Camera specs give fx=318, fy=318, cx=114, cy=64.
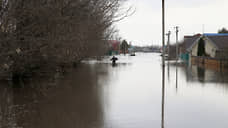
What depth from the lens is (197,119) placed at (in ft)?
28.6

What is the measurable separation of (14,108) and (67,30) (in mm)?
3825

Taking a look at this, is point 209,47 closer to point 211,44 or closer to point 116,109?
point 211,44

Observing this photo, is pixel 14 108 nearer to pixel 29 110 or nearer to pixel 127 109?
pixel 29 110

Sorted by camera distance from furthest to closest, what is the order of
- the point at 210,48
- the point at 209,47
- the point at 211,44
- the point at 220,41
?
the point at 209,47 < the point at 210,48 < the point at 211,44 < the point at 220,41

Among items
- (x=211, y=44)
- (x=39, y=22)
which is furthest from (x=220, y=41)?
(x=39, y=22)

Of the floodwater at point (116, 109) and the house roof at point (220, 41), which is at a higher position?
the house roof at point (220, 41)

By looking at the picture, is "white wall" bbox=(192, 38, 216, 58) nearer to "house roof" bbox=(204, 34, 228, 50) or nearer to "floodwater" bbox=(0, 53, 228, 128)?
"house roof" bbox=(204, 34, 228, 50)

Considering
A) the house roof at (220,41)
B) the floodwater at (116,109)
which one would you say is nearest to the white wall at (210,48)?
the house roof at (220,41)

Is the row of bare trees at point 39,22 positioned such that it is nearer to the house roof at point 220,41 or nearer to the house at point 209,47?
the house at point 209,47

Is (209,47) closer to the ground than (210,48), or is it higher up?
higher up

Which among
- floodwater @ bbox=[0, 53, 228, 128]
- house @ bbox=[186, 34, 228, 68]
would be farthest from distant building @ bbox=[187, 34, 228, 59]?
floodwater @ bbox=[0, 53, 228, 128]

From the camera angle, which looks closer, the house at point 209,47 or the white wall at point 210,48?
the house at point 209,47

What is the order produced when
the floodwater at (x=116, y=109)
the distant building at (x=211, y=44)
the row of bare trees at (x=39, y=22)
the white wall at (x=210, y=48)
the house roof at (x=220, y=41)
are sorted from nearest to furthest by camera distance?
the floodwater at (x=116, y=109), the row of bare trees at (x=39, y=22), the house roof at (x=220, y=41), the distant building at (x=211, y=44), the white wall at (x=210, y=48)

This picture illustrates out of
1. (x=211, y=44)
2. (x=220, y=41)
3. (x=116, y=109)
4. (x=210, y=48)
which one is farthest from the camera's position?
(x=210, y=48)
